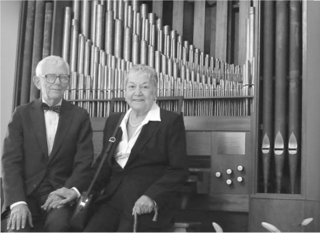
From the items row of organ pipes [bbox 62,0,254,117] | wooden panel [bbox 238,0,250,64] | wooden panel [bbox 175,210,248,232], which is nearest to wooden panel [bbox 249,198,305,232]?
wooden panel [bbox 175,210,248,232]

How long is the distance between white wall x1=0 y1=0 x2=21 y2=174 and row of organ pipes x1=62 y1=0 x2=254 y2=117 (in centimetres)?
59

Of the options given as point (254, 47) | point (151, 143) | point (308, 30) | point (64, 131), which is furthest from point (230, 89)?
point (64, 131)

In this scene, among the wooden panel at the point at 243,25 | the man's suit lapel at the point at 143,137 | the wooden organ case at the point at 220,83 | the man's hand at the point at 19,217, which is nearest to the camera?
the man's hand at the point at 19,217

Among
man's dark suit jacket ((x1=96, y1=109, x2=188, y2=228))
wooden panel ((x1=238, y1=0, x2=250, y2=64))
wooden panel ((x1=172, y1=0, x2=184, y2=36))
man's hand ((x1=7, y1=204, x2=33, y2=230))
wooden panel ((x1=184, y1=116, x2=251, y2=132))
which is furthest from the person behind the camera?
wooden panel ((x1=172, y1=0, x2=184, y2=36))

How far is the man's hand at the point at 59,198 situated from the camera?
341 centimetres

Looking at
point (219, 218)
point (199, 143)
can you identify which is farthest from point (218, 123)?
point (219, 218)

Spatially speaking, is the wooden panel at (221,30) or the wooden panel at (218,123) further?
the wooden panel at (221,30)

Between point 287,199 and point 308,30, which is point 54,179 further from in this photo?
point 308,30

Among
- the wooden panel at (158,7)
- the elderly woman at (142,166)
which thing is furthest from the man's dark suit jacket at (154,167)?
the wooden panel at (158,7)

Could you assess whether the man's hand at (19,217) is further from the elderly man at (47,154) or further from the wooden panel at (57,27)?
the wooden panel at (57,27)

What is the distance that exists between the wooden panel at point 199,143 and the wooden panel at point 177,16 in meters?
1.10

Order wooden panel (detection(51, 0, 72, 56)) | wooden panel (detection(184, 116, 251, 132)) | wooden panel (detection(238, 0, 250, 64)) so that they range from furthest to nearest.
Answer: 1. wooden panel (detection(51, 0, 72, 56))
2. wooden panel (detection(238, 0, 250, 64))
3. wooden panel (detection(184, 116, 251, 132))

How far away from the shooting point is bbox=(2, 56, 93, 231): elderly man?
135 inches

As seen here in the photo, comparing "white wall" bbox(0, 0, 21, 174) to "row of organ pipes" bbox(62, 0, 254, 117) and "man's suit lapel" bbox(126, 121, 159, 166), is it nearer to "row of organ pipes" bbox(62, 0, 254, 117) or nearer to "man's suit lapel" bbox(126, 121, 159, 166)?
"row of organ pipes" bbox(62, 0, 254, 117)
